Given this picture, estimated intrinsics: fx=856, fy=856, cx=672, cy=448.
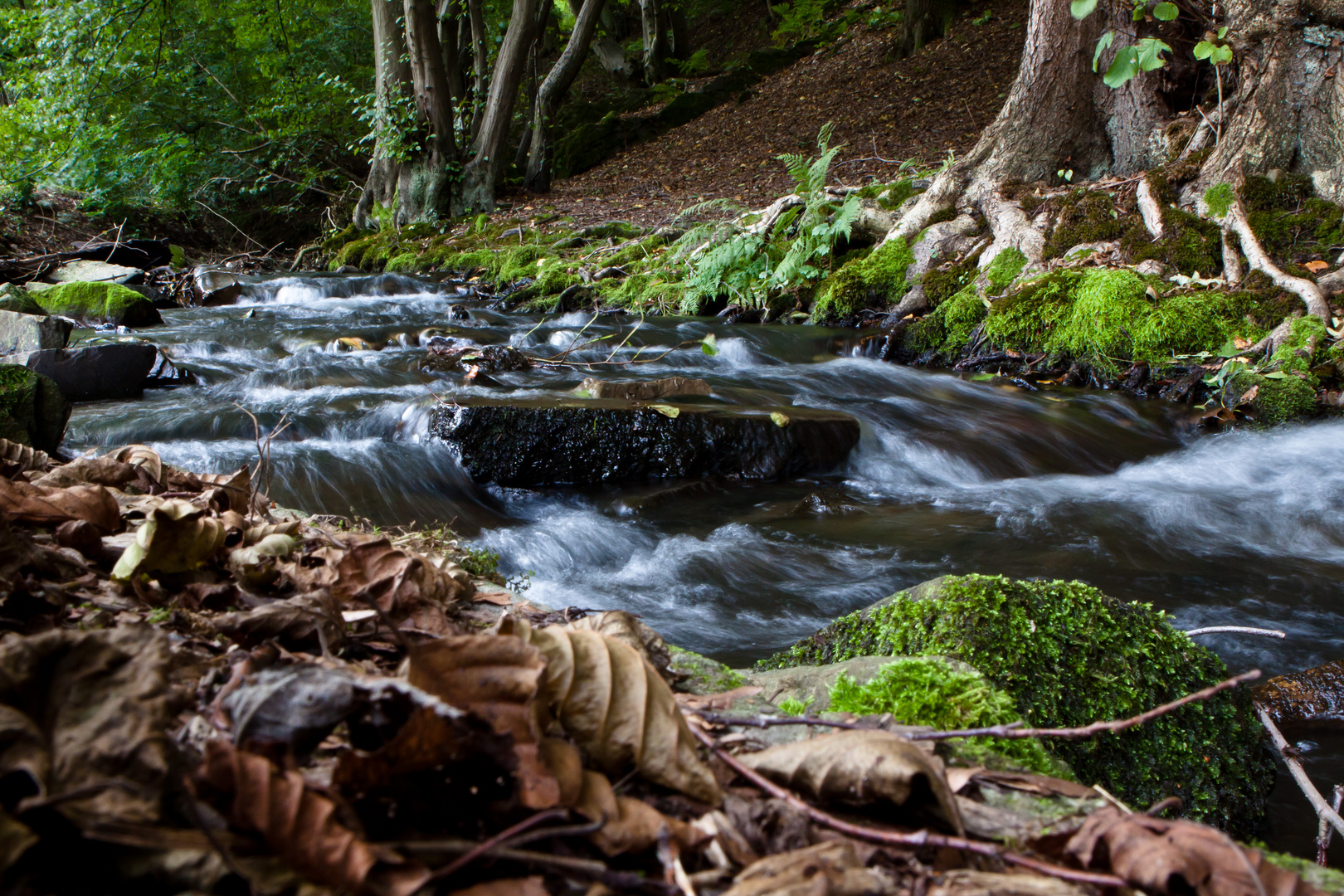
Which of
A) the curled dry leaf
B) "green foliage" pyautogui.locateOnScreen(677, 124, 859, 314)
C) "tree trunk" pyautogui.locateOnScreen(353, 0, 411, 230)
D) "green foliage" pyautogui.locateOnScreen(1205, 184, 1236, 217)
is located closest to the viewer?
the curled dry leaf

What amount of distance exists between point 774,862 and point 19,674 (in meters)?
0.89

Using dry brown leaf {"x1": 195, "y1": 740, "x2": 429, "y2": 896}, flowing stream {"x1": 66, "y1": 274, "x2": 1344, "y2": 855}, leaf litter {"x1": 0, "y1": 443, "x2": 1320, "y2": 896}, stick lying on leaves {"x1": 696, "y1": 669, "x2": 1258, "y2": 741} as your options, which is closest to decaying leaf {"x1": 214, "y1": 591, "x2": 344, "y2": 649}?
leaf litter {"x1": 0, "y1": 443, "x2": 1320, "y2": 896}

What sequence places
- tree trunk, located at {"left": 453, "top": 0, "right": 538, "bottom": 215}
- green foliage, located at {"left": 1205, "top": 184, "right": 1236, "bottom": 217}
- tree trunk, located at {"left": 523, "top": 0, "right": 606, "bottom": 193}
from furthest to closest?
tree trunk, located at {"left": 523, "top": 0, "right": 606, "bottom": 193}
tree trunk, located at {"left": 453, "top": 0, "right": 538, "bottom": 215}
green foliage, located at {"left": 1205, "top": 184, "right": 1236, "bottom": 217}

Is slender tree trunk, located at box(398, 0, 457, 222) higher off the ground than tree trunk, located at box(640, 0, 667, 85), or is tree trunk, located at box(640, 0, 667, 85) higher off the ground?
tree trunk, located at box(640, 0, 667, 85)

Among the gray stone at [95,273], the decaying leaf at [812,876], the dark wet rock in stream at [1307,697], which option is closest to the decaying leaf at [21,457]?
the decaying leaf at [812,876]

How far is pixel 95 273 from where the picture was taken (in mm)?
12352

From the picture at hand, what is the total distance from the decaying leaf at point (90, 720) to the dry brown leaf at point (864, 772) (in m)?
0.79

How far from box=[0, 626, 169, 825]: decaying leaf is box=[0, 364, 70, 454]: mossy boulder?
318cm

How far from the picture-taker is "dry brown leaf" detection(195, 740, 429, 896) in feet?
2.91

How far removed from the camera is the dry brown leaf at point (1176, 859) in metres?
1.06

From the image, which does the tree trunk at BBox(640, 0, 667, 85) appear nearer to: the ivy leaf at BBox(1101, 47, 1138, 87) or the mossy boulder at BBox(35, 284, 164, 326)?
the mossy boulder at BBox(35, 284, 164, 326)

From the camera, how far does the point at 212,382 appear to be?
749cm

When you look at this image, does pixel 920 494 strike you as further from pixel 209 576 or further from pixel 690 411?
pixel 209 576

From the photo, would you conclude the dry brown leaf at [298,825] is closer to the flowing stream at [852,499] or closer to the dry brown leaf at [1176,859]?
the dry brown leaf at [1176,859]
